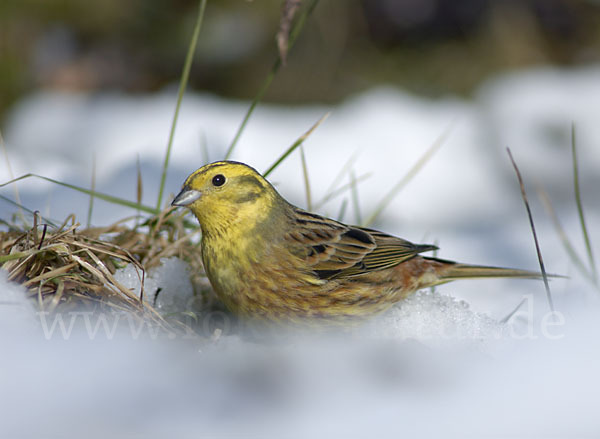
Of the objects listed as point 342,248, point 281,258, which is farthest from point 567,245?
point 281,258

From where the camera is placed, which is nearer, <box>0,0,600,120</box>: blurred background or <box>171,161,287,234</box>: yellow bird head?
<box>171,161,287,234</box>: yellow bird head

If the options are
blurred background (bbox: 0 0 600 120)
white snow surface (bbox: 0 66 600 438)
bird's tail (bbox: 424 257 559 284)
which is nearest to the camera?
white snow surface (bbox: 0 66 600 438)

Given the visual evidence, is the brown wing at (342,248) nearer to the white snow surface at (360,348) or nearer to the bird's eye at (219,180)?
the white snow surface at (360,348)

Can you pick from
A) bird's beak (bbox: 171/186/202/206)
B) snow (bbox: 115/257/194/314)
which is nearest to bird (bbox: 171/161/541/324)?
bird's beak (bbox: 171/186/202/206)

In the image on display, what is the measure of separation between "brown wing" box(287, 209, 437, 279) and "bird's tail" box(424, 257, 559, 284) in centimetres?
15

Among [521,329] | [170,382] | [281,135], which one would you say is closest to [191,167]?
[281,135]

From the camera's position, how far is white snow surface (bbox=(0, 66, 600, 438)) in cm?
127

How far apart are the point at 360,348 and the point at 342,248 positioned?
80cm

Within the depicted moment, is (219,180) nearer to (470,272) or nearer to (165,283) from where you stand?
(165,283)

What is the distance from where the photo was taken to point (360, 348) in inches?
61.1

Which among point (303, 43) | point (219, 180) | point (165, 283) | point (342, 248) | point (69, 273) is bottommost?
point (69, 273)

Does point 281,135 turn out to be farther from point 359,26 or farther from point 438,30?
point 438,30

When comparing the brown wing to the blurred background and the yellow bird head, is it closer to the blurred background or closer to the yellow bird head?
the yellow bird head

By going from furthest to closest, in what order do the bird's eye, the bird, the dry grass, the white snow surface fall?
the bird's eye → the bird → the dry grass → the white snow surface
